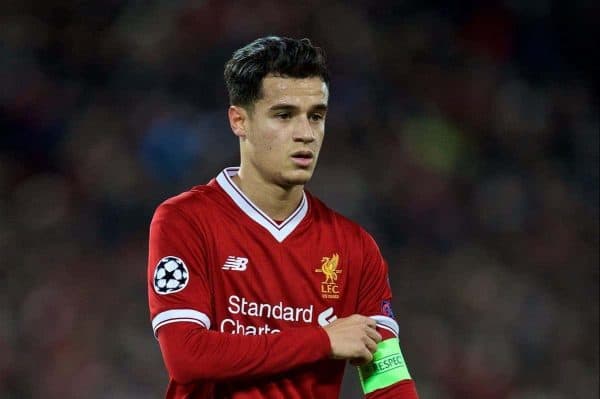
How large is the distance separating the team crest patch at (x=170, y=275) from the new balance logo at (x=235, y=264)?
0.49ft

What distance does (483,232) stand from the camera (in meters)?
5.79

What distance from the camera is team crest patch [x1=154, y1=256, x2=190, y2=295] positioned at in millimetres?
2393

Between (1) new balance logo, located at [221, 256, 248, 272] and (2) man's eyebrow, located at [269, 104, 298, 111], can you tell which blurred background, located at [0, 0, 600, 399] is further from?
(2) man's eyebrow, located at [269, 104, 298, 111]

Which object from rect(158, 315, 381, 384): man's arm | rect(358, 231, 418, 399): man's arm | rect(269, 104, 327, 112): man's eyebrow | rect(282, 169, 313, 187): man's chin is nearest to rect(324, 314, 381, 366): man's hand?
rect(158, 315, 381, 384): man's arm

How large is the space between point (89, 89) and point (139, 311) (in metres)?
A: 1.33

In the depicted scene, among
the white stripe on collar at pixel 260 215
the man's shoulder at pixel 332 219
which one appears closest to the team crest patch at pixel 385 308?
the man's shoulder at pixel 332 219

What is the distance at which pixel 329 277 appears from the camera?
2648 mm

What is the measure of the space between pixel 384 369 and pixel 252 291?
0.42 m

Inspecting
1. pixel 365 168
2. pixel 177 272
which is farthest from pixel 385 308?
pixel 365 168

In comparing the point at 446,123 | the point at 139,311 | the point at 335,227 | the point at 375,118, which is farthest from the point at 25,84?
the point at 335,227

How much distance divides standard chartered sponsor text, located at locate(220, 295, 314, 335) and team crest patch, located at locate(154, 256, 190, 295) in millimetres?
169

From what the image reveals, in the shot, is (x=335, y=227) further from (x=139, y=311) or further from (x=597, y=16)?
(x=597, y=16)

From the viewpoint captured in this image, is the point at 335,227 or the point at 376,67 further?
the point at 376,67

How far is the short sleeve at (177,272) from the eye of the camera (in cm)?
237
